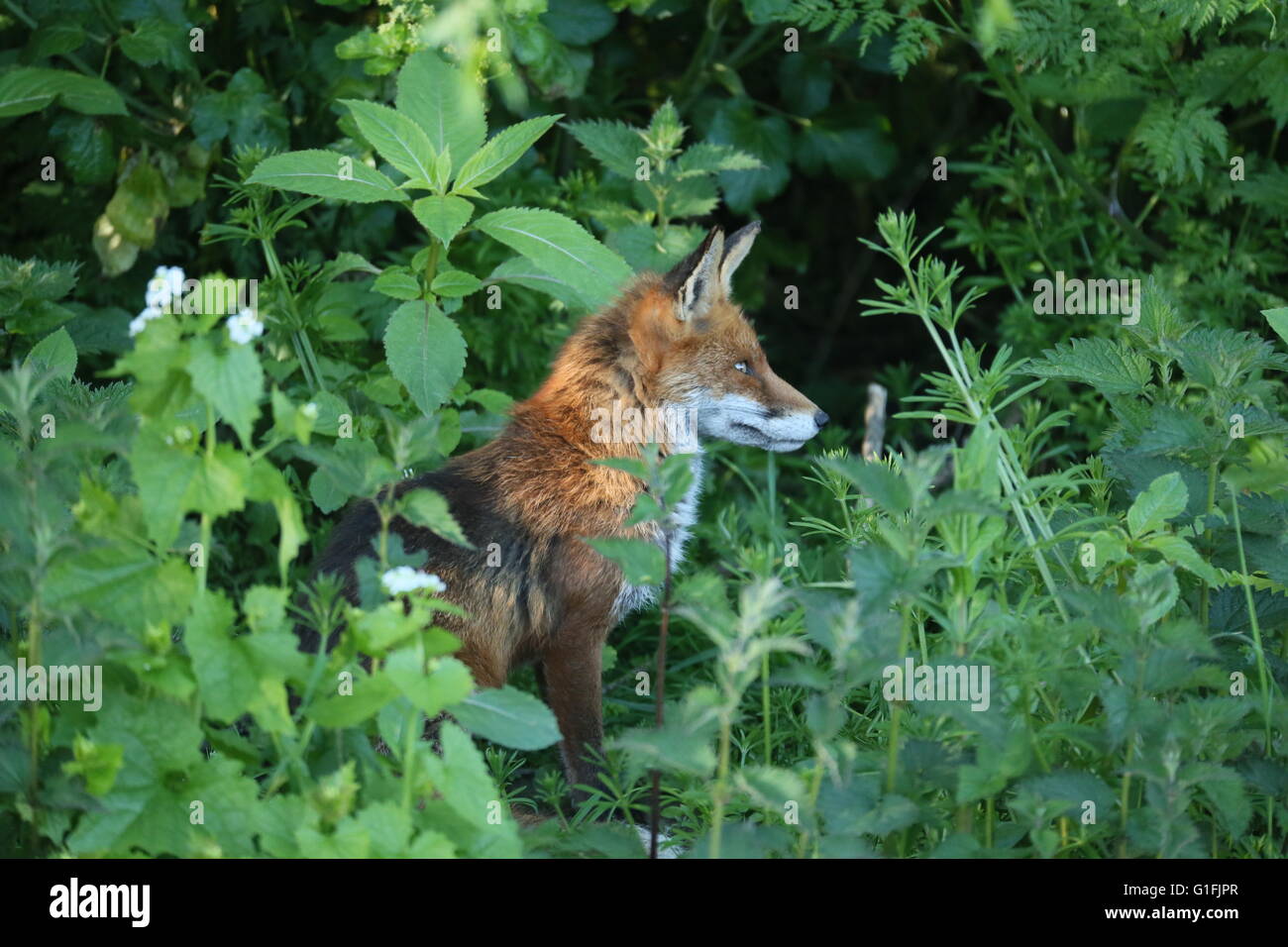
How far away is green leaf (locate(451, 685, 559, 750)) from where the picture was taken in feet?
9.81

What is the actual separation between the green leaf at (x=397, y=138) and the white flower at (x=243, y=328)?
1590mm

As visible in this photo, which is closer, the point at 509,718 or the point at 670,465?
the point at 509,718

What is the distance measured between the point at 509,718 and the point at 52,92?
340 centimetres

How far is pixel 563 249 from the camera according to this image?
171 inches

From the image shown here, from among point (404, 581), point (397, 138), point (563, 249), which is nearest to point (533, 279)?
point (563, 249)

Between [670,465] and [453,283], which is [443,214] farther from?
[670,465]

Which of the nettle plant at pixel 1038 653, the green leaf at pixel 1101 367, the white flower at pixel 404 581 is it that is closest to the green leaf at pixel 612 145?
the nettle plant at pixel 1038 653

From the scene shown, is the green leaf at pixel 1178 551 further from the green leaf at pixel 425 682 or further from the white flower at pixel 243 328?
the white flower at pixel 243 328

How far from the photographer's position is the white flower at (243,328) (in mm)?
2828

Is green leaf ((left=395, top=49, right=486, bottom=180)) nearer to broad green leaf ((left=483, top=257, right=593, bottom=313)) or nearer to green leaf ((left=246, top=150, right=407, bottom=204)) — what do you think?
green leaf ((left=246, top=150, right=407, bottom=204))

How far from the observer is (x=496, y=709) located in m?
3.06

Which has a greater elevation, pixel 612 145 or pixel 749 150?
pixel 749 150

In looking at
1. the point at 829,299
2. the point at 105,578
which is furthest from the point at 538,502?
the point at 829,299

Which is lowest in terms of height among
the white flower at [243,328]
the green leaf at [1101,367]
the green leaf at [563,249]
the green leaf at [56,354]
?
the white flower at [243,328]
